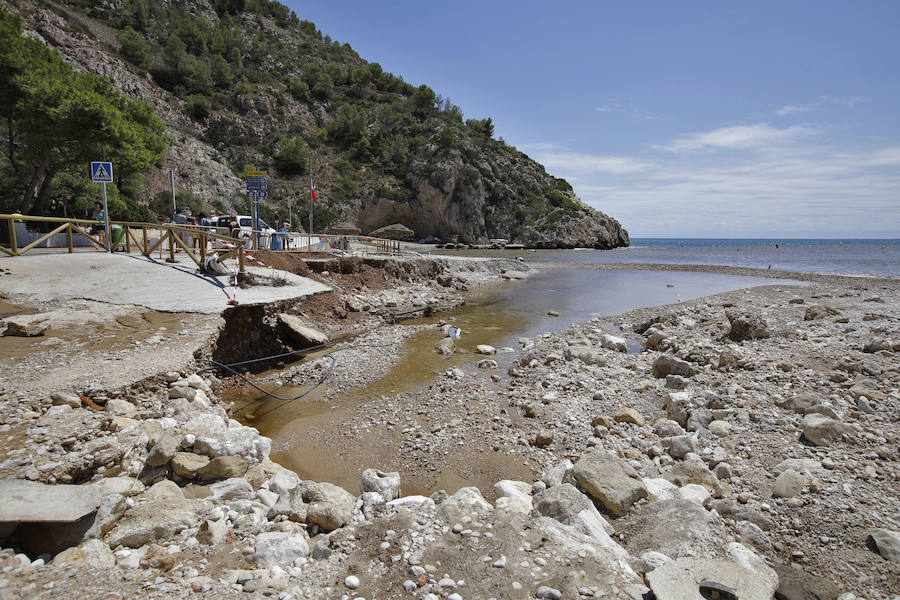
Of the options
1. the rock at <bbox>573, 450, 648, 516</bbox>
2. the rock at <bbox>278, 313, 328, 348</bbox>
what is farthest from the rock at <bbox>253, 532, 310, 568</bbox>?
the rock at <bbox>278, 313, 328, 348</bbox>

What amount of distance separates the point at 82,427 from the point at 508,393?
23.0ft

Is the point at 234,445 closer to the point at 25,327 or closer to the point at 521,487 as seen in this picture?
the point at 521,487

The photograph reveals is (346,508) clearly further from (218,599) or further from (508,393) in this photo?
(508,393)

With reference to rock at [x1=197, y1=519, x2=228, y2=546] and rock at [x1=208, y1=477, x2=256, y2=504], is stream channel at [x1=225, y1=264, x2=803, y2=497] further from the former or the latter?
rock at [x1=197, y1=519, x2=228, y2=546]

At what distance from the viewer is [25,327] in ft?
23.2

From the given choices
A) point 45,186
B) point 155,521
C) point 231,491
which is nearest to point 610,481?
point 231,491

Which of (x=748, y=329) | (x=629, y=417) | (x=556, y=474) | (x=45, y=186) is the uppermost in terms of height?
(x=45, y=186)

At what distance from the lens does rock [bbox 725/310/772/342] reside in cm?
1134

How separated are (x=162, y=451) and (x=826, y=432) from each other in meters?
8.76

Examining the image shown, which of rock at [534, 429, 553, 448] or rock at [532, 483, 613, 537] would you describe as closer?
rock at [532, 483, 613, 537]

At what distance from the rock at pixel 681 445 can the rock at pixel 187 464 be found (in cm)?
630

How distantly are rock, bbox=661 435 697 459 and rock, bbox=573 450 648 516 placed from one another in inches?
46.2

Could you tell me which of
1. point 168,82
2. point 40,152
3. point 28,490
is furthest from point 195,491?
point 168,82

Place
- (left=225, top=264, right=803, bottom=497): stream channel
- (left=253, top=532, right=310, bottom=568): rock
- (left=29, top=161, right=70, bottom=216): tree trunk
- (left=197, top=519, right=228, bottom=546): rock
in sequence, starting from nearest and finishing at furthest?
(left=253, top=532, right=310, bottom=568): rock, (left=197, top=519, right=228, bottom=546): rock, (left=225, top=264, right=803, bottom=497): stream channel, (left=29, top=161, right=70, bottom=216): tree trunk
